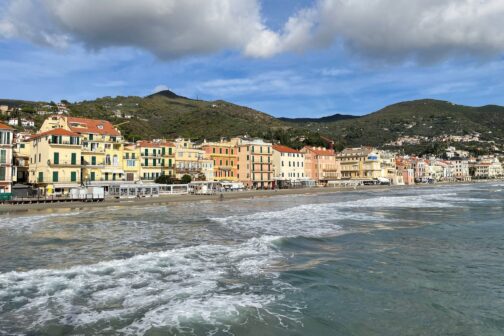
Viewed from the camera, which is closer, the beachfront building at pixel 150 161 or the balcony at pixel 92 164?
the balcony at pixel 92 164

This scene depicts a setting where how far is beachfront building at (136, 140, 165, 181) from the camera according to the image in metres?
69.1

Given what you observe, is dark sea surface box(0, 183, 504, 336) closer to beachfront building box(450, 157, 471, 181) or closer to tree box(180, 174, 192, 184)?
tree box(180, 174, 192, 184)

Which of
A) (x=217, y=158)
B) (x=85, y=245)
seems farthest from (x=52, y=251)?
(x=217, y=158)

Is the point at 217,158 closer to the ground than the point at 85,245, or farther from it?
farther from it

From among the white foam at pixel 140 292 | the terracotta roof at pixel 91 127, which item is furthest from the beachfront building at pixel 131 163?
the white foam at pixel 140 292

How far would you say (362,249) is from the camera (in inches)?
774

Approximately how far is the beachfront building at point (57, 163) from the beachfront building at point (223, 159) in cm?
3072

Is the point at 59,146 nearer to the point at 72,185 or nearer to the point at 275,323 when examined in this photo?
the point at 72,185

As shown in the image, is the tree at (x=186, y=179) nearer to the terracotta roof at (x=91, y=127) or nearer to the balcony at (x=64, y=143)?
the terracotta roof at (x=91, y=127)

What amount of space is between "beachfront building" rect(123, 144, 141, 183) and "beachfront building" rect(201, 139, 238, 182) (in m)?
17.5

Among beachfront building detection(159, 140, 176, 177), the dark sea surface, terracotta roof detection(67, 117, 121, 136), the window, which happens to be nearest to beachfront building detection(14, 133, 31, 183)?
terracotta roof detection(67, 117, 121, 136)

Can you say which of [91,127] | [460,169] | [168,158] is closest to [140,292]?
[91,127]

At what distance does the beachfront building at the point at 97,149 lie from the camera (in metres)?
59.7

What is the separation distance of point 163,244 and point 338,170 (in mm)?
106021
